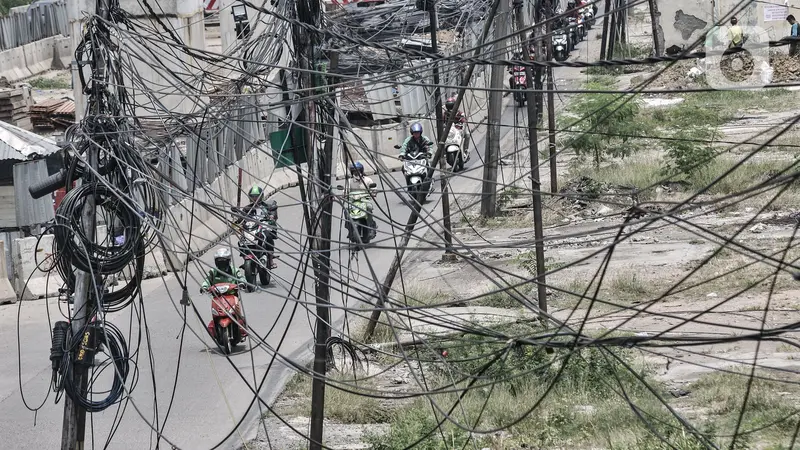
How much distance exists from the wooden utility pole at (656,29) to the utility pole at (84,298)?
2566 centimetres

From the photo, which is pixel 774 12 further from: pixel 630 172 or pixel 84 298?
pixel 84 298

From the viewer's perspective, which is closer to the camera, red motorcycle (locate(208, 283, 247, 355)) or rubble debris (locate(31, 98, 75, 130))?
red motorcycle (locate(208, 283, 247, 355))

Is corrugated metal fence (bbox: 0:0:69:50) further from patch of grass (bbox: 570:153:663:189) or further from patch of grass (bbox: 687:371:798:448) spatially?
patch of grass (bbox: 687:371:798:448)

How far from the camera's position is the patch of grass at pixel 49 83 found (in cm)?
3569

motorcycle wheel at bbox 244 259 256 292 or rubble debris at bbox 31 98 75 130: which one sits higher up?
rubble debris at bbox 31 98 75 130

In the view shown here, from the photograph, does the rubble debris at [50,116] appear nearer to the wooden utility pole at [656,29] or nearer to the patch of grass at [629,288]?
the wooden utility pole at [656,29]

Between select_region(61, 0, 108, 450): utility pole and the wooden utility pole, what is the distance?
25.7 m

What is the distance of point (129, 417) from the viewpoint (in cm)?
1130

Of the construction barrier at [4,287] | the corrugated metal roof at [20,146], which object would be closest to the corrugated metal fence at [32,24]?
the corrugated metal roof at [20,146]

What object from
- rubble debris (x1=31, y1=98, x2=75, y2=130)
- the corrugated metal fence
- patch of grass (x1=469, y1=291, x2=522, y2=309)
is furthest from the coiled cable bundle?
Result: the corrugated metal fence

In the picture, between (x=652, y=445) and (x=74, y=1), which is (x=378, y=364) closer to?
(x=652, y=445)

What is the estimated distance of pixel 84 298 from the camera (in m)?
8.31

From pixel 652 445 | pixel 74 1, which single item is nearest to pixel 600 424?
pixel 652 445

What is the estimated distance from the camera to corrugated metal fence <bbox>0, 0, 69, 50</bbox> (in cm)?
3738
